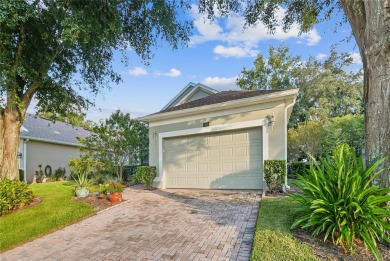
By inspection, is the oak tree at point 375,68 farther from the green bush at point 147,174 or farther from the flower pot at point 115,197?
the green bush at point 147,174

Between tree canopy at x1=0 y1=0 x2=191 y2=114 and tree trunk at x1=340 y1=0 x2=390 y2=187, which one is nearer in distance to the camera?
tree trunk at x1=340 y1=0 x2=390 y2=187

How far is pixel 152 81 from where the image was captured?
12875mm

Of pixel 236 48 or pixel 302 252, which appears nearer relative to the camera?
pixel 302 252

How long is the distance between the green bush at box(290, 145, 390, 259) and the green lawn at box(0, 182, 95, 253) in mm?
5491

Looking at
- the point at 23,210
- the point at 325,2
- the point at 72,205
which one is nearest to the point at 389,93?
the point at 325,2

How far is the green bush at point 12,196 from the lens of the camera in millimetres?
6762

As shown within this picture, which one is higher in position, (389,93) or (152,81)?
(152,81)

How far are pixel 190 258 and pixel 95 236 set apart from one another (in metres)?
2.44

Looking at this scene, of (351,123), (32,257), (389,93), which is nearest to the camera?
(389,93)

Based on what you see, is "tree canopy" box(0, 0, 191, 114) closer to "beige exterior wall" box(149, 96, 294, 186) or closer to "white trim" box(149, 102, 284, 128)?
"white trim" box(149, 102, 284, 128)

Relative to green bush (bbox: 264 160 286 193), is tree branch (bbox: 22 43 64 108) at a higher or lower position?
higher

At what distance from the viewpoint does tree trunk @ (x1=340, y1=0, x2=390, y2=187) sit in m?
4.11

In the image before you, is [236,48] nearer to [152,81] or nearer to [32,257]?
[152,81]

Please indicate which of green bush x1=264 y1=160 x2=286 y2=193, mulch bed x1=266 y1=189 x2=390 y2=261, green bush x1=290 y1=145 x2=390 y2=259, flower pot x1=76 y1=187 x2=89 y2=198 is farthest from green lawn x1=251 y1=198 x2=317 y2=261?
flower pot x1=76 y1=187 x2=89 y2=198
